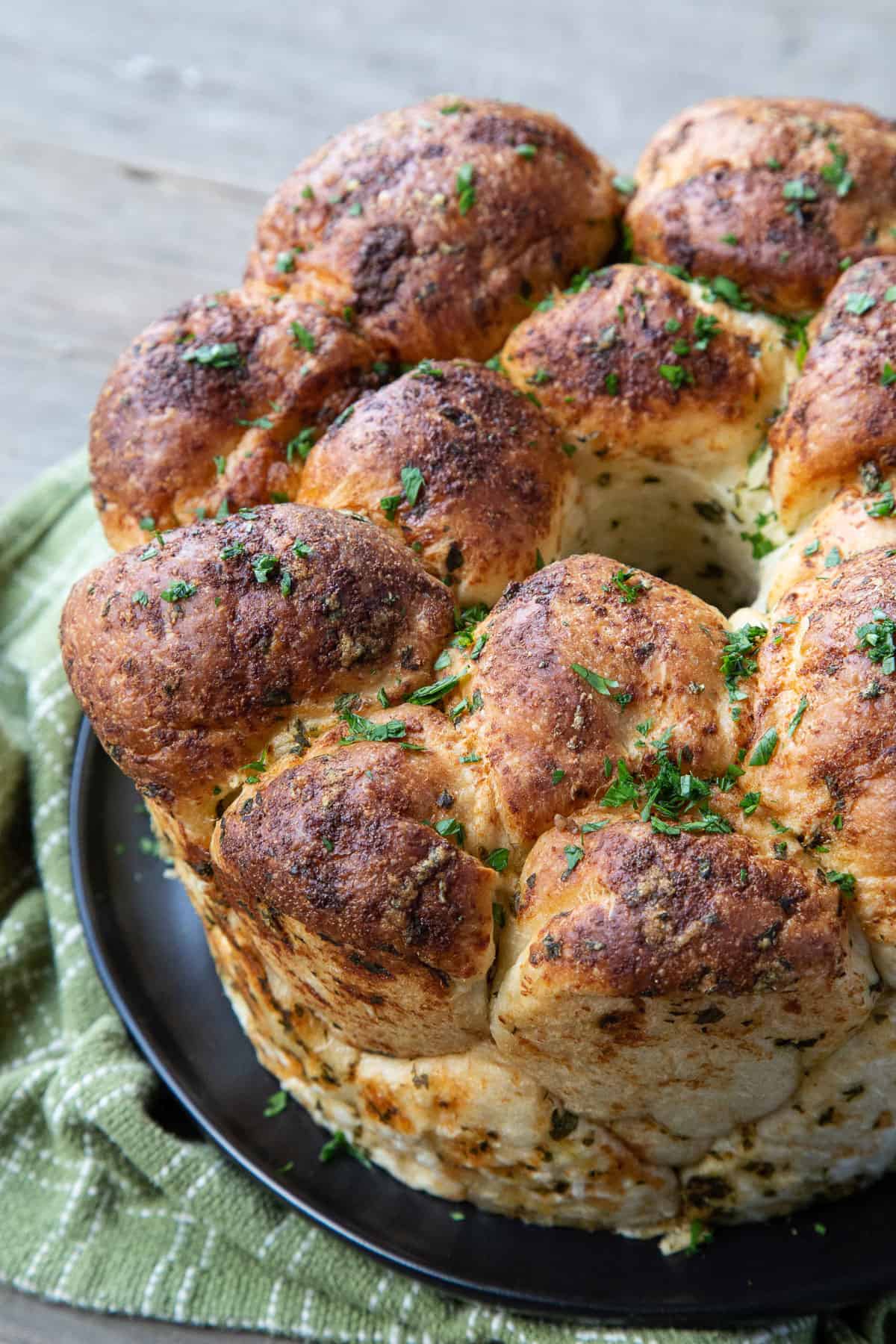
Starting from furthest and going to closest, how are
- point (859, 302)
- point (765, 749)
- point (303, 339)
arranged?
1. point (303, 339)
2. point (859, 302)
3. point (765, 749)

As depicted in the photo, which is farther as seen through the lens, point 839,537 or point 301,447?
point 301,447

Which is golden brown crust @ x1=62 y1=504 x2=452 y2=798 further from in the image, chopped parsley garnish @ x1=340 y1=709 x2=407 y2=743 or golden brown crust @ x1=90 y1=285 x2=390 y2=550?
golden brown crust @ x1=90 y1=285 x2=390 y2=550

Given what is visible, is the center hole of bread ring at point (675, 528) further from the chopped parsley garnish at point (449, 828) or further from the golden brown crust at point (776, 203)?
the chopped parsley garnish at point (449, 828)

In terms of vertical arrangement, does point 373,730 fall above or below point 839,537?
below

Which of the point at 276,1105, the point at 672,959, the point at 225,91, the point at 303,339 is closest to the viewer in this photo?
the point at 672,959

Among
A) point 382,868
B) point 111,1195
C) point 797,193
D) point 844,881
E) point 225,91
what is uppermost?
point 797,193

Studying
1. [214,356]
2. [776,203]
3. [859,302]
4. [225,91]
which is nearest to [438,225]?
[214,356]

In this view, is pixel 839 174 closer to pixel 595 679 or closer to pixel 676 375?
pixel 676 375

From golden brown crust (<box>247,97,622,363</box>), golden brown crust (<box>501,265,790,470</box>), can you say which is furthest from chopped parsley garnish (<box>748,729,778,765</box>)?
golden brown crust (<box>247,97,622,363</box>)

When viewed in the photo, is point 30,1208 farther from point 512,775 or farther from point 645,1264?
point 512,775
